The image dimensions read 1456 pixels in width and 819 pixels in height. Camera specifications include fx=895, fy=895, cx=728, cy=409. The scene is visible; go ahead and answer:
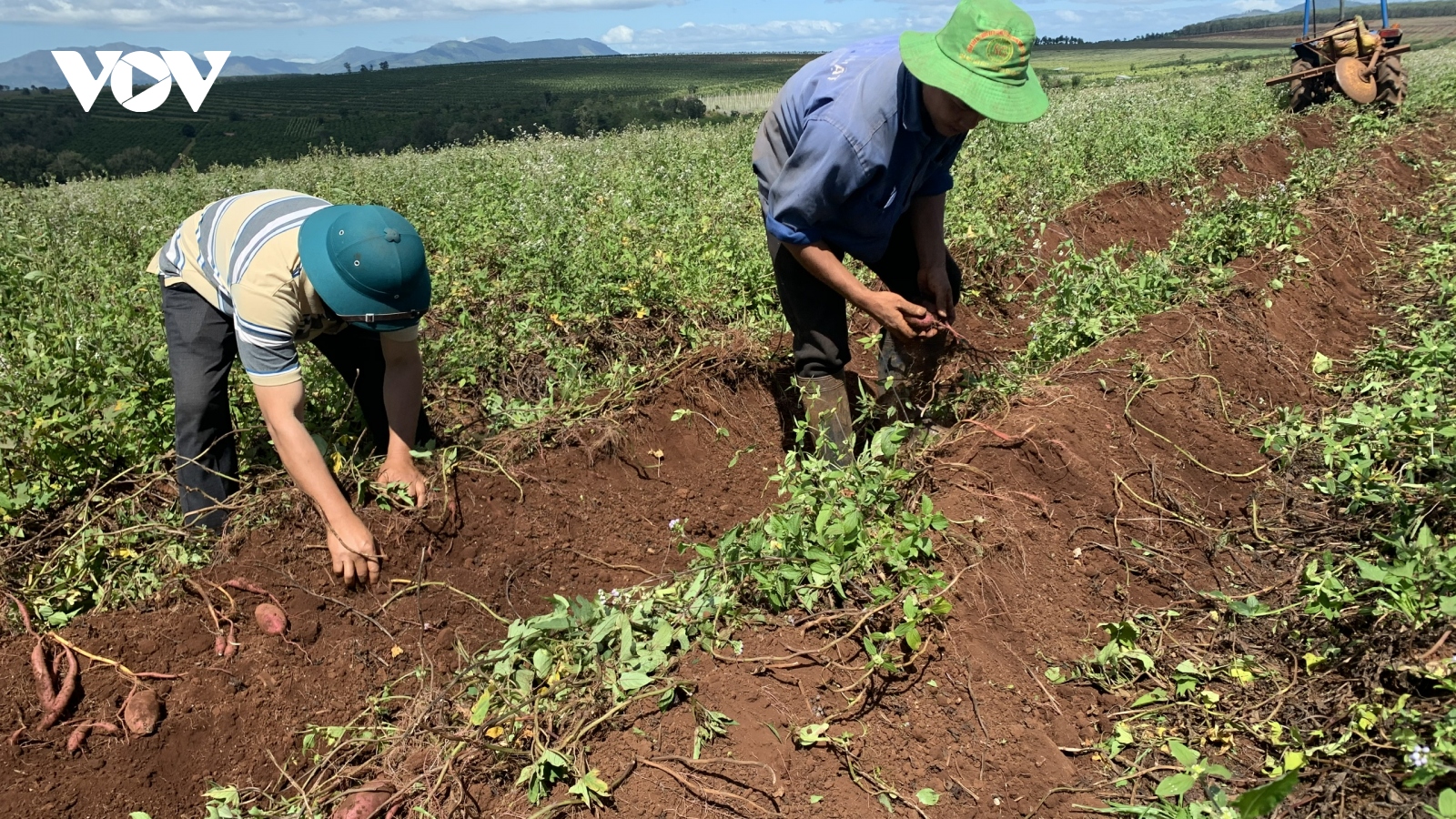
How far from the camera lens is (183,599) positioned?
287 centimetres

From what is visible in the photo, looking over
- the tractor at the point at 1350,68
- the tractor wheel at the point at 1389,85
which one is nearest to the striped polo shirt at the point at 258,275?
the tractor at the point at 1350,68

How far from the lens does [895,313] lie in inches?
113

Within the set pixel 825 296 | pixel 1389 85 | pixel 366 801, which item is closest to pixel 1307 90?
pixel 1389 85

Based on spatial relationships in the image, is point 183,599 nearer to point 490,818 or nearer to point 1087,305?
point 490,818

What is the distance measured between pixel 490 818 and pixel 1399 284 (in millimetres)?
6207

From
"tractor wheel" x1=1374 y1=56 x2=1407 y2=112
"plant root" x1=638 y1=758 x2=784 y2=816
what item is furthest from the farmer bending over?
"tractor wheel" x1=1374 y1=56 x2=1407 y2=112

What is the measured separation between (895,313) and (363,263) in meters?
1.60

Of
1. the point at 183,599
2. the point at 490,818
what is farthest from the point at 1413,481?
the point at 183,599

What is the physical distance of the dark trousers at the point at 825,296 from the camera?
122 inches

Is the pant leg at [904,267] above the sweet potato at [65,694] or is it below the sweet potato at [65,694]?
above

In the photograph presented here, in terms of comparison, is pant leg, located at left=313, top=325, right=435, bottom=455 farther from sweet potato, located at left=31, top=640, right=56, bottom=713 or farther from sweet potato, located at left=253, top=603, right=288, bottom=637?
sweet potato, located at left=31, top=640, right=56, bottom=713

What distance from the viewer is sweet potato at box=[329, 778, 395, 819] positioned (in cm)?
218

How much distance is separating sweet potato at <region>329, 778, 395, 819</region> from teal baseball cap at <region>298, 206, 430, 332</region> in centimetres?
122

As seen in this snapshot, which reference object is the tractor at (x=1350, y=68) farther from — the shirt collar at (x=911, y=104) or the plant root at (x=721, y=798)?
the plant root at (x=721, y=798)
